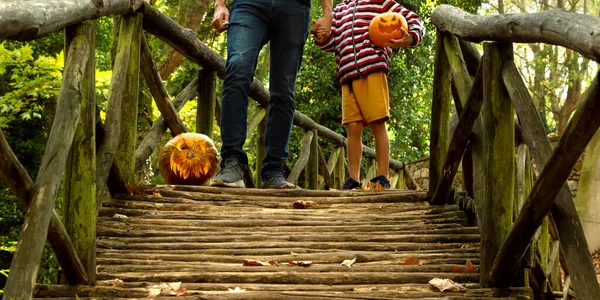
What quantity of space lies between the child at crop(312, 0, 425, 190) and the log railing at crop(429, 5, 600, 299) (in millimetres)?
1313

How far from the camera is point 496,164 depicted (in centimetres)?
312

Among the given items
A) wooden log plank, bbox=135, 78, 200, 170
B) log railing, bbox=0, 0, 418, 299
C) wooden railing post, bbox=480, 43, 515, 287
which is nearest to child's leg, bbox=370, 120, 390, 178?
wooden log plank, bbox=135, 78, 200, 170

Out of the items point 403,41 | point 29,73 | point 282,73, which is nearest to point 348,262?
point 282,73

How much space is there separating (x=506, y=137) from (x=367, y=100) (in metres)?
2.80

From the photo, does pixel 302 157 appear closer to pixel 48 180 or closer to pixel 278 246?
pixel 278 246

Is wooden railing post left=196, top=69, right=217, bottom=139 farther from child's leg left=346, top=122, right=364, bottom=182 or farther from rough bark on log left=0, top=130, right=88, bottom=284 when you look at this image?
rough bark on log left=0, top=130, right=88, bottom=284

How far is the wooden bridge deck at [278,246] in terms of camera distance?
3.05 m

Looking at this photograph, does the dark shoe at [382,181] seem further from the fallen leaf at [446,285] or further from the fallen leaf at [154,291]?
the fallen leaf at [154,291]

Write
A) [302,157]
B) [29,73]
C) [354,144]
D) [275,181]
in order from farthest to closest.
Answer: [29,73]
[302,157]
[354,144]
[275,181]

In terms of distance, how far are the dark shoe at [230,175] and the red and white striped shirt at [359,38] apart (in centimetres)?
138

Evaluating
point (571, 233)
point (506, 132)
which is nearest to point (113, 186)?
point (506, 132)

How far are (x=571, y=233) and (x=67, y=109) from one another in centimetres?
174

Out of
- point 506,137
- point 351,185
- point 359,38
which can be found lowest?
point 351,185

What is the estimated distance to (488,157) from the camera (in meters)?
3.14
